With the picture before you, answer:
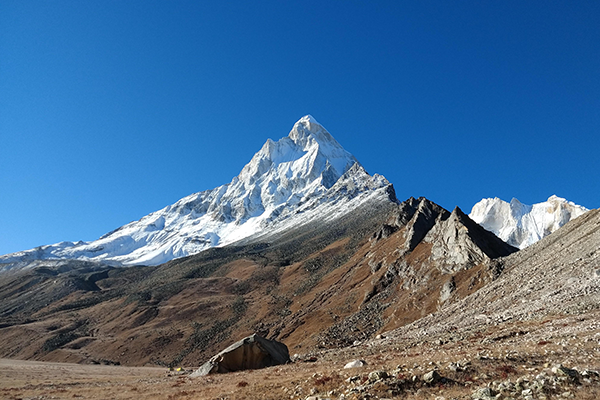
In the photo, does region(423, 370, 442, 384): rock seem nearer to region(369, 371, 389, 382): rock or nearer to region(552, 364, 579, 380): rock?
region(369, 371, 389, 382): rock

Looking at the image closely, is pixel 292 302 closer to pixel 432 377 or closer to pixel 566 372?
pixel 432 377

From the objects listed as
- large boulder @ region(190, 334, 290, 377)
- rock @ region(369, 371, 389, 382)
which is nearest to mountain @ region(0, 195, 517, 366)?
large boulder @ region(190, 334, 290, 377)

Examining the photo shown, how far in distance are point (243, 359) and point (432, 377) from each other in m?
29.1

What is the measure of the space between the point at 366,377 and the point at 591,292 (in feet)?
95.6

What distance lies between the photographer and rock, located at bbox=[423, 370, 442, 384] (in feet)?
57.1

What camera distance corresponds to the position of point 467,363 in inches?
768

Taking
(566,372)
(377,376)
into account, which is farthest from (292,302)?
(566,372)

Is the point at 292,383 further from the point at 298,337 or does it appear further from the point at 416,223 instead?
the point at 416,223

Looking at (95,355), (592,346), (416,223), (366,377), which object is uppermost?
(416,223)

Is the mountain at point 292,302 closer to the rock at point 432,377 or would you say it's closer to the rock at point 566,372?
the rock at point 432,377

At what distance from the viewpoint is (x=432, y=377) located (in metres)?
17.5

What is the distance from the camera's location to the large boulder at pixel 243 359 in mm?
41013

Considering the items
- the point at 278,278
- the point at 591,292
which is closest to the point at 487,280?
the point at 591,292

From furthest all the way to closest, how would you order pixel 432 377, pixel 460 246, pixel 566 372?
pixel 460 246, pixel 432 377, pixel 566 372
